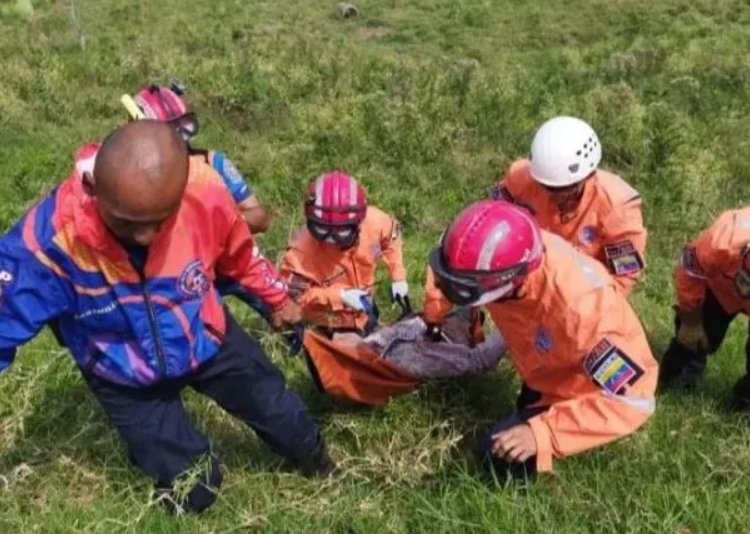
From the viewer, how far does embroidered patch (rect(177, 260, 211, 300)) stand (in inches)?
136

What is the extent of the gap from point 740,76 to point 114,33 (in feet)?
29.4

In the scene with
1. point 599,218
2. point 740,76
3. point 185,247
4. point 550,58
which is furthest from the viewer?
point 550,58

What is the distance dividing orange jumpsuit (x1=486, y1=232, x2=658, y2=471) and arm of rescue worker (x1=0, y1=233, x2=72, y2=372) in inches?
63.8

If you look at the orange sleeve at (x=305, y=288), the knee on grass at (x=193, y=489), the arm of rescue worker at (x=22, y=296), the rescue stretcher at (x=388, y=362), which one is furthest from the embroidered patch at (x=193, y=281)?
the orange sleeve at (x=305, y=288)

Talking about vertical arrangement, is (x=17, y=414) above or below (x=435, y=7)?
above

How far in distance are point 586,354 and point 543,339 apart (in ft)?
0.79

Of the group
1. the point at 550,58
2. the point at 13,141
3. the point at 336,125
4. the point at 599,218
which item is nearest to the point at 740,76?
the point at 550,58

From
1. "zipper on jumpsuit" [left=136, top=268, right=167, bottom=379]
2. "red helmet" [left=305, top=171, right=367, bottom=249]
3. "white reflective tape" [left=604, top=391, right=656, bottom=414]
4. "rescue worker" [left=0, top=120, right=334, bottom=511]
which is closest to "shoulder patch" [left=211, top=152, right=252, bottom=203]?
"rescue worker" [left=0, top=120, right=334, bottom=511]

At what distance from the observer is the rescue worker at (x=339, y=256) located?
532cm

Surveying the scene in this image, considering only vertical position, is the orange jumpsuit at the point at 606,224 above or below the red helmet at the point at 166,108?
below

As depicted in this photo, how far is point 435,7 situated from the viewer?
16.1 metres

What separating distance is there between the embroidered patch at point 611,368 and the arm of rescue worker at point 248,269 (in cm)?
122

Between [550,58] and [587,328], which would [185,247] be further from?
[550,58]

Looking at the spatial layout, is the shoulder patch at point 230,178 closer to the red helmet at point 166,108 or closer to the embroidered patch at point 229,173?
the embroidered patch at point 229,173
